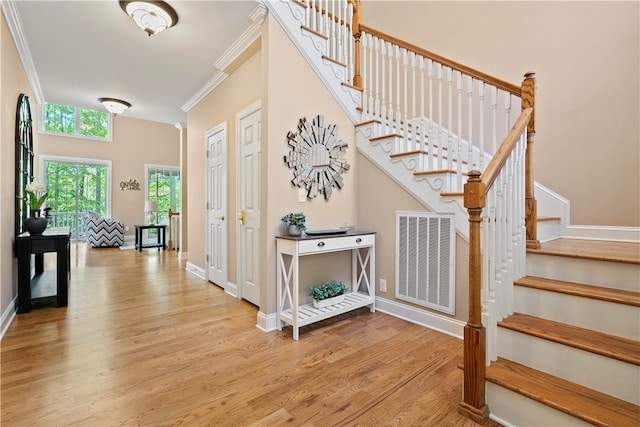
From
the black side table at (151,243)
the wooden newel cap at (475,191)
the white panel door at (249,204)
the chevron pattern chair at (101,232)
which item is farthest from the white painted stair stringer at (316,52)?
the chevron pattern chair at (101,232)

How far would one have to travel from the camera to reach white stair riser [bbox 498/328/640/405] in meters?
1.34

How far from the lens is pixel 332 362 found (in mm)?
2092

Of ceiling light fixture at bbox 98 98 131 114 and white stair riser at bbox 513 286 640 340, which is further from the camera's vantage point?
ceiling light fixture at bbox 98 98 131 114

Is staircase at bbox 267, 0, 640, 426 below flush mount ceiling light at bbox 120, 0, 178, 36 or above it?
below

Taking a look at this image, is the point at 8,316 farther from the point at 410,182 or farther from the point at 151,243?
the point at 151,243

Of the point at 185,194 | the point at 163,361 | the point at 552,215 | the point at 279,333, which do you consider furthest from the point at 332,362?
the point at 185,194

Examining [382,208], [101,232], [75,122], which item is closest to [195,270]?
[382,208]

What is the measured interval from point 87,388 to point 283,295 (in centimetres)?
143

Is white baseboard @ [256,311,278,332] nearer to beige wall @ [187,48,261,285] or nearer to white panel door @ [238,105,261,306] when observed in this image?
white panel door @ [238,105,261,306]

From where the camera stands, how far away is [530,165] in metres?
2.26

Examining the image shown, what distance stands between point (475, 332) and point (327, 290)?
1529 mm

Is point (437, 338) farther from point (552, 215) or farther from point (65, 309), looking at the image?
point (65, 309)

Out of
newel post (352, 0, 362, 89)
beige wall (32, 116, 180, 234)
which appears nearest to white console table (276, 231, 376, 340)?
newel post (352, 0, 362, 89)

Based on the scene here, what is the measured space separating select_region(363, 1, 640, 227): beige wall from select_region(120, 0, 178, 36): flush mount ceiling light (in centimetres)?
330
